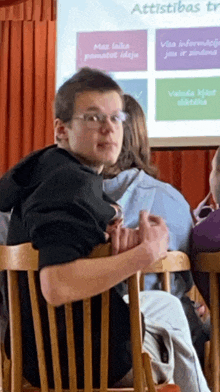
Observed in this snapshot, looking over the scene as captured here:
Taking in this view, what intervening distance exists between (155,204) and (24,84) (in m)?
3.98

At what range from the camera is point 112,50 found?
3.66 m

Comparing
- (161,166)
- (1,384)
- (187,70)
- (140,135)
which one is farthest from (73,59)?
(1,384)

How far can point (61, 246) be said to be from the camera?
43.1 inches

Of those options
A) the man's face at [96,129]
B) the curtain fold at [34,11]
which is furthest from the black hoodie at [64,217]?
the curtain fold at [34,11]

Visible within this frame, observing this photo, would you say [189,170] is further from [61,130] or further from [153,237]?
[153,237]

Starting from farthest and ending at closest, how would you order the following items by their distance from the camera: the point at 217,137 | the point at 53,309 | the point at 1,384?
the point at 217,137, the point at 1,384, the point at 53,309

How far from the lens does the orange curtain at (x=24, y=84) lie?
5703 millimetres

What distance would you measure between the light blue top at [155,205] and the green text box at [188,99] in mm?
1451

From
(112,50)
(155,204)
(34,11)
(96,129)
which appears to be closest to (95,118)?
(96,129)

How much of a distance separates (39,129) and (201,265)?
4.24m

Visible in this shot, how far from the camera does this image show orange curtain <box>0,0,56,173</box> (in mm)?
5703

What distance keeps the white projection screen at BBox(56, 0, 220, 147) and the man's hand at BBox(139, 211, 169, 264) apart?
7.58ft

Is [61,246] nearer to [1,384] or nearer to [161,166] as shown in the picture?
[1,384]

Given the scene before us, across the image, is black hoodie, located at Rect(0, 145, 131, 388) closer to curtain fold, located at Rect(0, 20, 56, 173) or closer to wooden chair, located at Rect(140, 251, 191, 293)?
wooden chair, located at Rect(140, 251, 191, 293)
